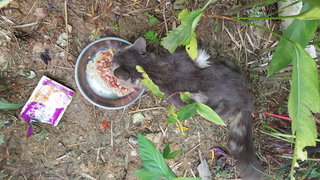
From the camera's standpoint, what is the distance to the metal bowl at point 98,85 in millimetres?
2596

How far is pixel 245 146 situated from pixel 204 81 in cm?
74

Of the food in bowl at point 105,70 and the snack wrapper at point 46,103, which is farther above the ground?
the food in bowl at point 105,70

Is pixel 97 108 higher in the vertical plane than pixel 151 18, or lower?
lower

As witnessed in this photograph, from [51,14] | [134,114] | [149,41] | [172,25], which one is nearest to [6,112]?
[51,14]

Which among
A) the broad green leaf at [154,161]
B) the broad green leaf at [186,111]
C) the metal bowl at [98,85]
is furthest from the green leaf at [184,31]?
the metal bowl at [98,85]

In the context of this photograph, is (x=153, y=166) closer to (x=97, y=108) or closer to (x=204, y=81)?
(x=204, y=81)

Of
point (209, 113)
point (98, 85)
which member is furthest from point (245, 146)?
point (98, 85)

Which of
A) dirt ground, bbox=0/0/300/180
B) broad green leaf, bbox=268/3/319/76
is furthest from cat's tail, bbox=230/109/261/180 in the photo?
broad green leaf, bbox=268/3/319/76

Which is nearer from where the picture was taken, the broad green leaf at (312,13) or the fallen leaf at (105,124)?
the broad green leaf at (312,13)

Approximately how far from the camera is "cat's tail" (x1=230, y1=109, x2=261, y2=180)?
8.21 ft

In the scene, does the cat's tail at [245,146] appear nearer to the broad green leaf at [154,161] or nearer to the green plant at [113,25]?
the broad green leaf at [154,161]

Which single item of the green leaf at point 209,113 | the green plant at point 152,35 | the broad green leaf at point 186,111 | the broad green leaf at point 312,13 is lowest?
the green plant at point 152,35

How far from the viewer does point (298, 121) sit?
1505 millimetres

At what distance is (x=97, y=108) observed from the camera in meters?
2.80
